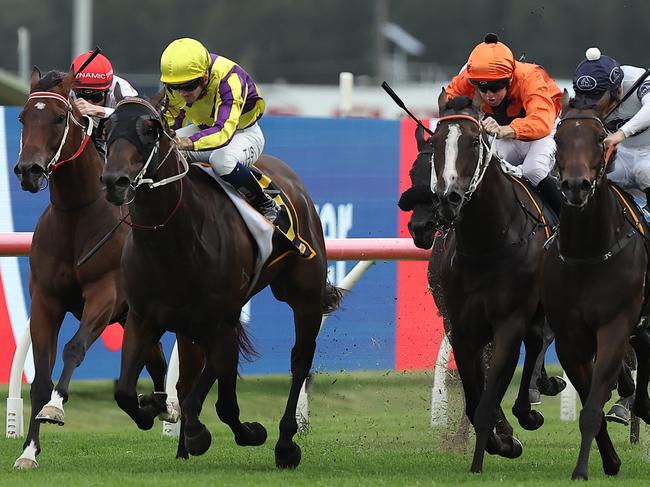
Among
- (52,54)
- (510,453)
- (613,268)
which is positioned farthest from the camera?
(52,54)

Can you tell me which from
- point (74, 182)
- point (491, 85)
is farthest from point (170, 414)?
point (491, 85)

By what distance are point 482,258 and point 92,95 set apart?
7.73ft

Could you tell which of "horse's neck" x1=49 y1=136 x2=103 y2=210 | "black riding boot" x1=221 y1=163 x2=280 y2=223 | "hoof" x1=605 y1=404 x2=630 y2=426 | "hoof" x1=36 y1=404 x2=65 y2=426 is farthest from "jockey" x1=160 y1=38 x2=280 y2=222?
"hoof" x1=605 y1=404 x2=630 y2=426

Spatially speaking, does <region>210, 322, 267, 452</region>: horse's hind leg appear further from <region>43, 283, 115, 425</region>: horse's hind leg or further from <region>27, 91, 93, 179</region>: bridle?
<region>27, 91, 93, 179</region>: bridle

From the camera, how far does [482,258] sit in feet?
22.3

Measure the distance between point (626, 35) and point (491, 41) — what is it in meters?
37.4

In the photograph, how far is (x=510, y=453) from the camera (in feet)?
23.4

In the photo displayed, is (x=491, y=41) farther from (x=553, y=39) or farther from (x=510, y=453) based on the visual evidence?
(x=553, y=39)

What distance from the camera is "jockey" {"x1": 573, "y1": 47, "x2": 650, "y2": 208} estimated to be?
6656 millimetres

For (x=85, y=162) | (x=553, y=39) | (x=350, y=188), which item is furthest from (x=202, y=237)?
(x=553, y=39)

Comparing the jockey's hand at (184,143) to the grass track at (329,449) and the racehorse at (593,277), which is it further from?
the racehorse at (593,277)

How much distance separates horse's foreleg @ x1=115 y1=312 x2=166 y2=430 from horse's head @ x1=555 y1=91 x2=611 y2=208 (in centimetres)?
203

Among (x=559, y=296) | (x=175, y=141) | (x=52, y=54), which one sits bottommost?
(x=52, y=54)

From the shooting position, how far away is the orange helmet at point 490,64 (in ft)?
23.2
